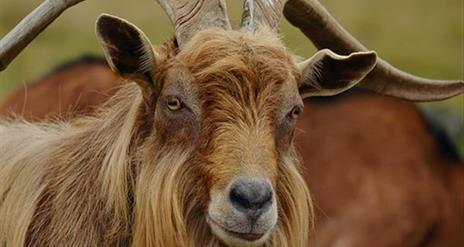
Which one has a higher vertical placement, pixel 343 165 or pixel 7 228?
pixel 7 228

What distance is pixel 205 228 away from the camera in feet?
29.2

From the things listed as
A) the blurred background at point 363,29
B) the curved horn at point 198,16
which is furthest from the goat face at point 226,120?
the blurred background at point 363,29

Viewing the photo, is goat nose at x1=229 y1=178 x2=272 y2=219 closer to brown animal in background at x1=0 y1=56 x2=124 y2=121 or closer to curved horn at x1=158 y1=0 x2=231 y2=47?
curved horn at x1=158 y1=0 x2=231 y2=47

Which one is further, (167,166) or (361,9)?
(361,9)

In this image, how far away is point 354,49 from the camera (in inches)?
420

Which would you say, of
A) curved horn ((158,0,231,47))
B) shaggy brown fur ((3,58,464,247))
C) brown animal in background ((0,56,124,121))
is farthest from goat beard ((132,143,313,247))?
shaggy brown fur ((3,58,464,247))

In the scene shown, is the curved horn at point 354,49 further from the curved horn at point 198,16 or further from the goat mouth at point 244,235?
the goat mouth at point 244,235

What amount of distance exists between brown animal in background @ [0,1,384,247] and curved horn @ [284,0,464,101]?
81 centimetres

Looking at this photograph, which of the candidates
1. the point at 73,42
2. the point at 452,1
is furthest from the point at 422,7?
the point at 73,42

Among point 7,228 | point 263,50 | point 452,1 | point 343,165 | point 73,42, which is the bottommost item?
point 452,1

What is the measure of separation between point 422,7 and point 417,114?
10876mm

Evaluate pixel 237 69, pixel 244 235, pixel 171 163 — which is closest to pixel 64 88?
pixel 171 163

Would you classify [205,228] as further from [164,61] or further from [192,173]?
[164,61]

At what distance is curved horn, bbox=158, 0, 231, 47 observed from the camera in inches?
366
